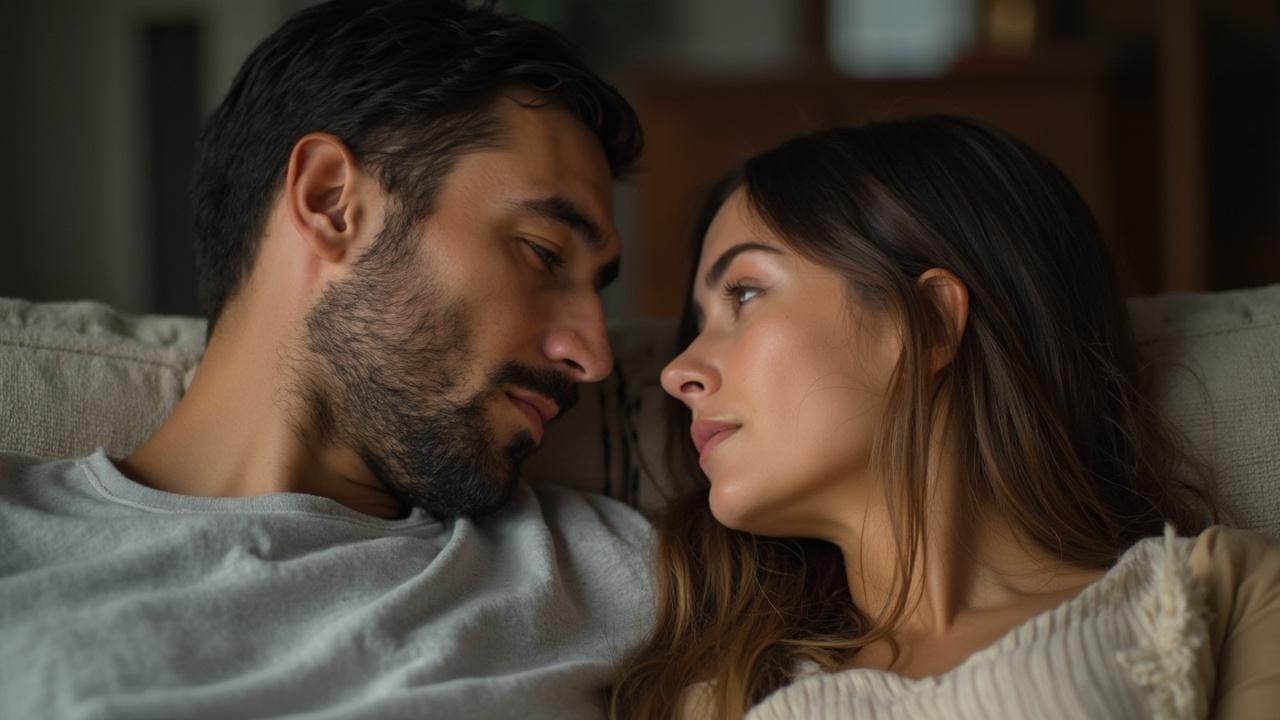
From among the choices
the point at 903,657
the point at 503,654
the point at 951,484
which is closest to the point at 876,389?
the point at 951,484

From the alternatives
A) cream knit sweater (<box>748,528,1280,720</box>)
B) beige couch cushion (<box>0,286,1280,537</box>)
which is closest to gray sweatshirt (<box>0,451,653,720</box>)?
beige couch cushion (<box>0,286,1280,537</box>)

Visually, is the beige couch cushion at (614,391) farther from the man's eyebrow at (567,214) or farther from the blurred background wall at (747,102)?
the blurred background wall at (747,102)

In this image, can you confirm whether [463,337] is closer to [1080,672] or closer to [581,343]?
[581,343]

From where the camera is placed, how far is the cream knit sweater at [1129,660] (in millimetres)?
1095

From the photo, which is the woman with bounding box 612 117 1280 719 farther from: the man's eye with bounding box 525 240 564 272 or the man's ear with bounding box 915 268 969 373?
the man's eye with bounding box 525 240 564 272

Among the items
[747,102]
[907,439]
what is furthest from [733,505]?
[747,102]

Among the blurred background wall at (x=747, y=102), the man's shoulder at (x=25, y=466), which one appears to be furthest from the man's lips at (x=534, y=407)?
the blurred background wall at (x=747, y=102)

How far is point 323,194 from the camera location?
1490mm

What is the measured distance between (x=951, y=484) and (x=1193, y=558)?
10.3 inches

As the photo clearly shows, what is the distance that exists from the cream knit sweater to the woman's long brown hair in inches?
4.3

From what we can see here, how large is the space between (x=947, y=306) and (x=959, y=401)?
0.37 ft

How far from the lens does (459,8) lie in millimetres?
1591

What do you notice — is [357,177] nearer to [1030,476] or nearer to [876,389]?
[876,389]

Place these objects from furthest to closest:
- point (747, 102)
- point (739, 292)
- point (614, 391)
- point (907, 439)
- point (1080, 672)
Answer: point (747, 102) → point (614, 391) → point (739, 292) → point (907, 439) → point (1080, 672)
